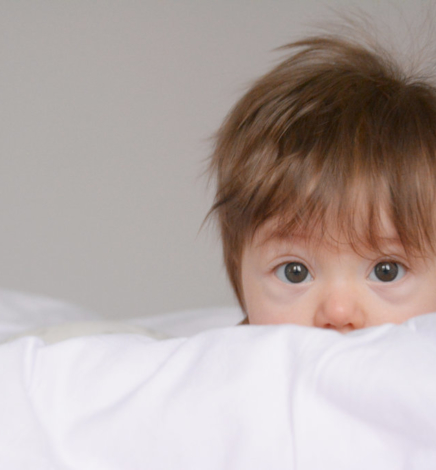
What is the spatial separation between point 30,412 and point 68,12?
2.11 meters

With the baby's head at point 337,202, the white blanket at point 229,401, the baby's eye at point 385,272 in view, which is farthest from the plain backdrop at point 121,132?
the white blanket at point 229,401

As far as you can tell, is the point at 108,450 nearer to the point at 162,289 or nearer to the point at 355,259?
the point at 355,259

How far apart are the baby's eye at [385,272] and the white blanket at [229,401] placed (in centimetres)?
27

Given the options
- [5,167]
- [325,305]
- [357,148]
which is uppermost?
[357,148]

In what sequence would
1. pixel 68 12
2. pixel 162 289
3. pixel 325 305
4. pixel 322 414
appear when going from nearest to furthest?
pixel 322 414
pixel 325 305
pixel 68 12
pixel 162 289

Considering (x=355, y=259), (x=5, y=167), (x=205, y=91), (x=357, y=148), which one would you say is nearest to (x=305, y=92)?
(x=357, y=148)

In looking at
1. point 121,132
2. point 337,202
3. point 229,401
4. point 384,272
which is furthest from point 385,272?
point 121,132

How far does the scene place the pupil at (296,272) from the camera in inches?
38.4

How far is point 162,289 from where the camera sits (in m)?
2.81

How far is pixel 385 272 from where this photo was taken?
949 millimetres

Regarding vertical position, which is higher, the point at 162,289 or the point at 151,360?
the point at 151,360

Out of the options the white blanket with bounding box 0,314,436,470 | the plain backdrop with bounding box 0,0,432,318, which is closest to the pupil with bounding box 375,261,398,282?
the white blanket with bounding box 0,314,436,470

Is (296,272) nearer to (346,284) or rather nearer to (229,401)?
(346,284)

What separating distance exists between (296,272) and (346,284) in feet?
0.22
